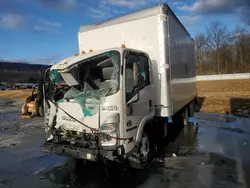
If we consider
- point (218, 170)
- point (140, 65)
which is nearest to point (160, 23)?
point (140, 65)

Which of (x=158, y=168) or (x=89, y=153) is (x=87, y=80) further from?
(x=158, y=168)

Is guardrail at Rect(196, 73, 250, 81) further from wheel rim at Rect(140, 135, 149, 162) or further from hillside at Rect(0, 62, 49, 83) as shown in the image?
hillside at Rect(0, 62, 49, 83)

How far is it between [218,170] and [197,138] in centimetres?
341

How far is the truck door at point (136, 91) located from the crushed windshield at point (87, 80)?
1.07ft

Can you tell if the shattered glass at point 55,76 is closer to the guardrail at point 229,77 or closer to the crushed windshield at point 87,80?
the crushed windshield at point 87,80

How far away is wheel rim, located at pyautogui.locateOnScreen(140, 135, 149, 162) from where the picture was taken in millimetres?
6030

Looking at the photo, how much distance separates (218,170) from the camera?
19.9 feet

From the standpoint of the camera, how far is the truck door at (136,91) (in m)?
5.38

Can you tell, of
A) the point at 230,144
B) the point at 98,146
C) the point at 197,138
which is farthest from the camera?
the point at 197,138

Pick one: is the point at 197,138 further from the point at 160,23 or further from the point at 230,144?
the point at 160,23

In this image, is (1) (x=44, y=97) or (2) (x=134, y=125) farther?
(1) (x=44, y=97)

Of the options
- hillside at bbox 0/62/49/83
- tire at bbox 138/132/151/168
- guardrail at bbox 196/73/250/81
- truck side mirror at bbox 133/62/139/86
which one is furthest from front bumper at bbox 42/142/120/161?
hillside at bbox 0/62/49/83

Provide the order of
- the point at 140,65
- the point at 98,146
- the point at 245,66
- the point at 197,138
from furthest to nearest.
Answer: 1. the point at 245,66
2. the point at 197,138
3. the point at 140,65
4. the point at 98,146

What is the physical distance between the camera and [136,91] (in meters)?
5.63
